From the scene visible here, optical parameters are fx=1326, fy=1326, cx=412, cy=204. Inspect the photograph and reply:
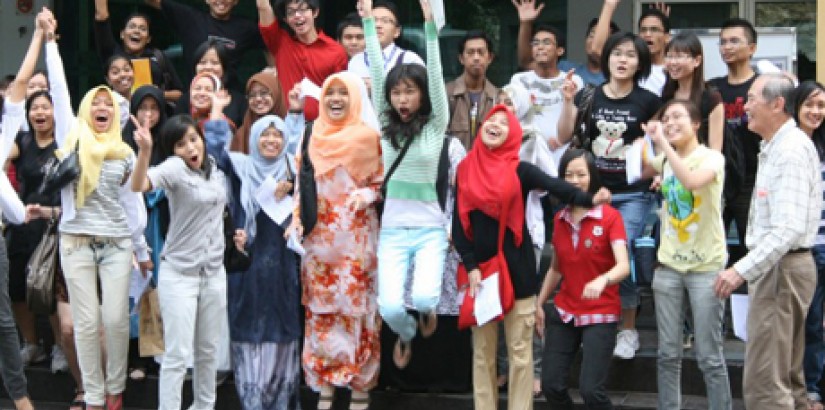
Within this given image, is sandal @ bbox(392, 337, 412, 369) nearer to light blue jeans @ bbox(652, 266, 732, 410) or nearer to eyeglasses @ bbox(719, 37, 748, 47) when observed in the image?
light blue jeans @ bbox(652, 266, 732, 410)

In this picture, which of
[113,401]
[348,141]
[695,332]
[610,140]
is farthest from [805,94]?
[113,401]

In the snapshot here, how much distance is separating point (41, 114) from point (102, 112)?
88 cm

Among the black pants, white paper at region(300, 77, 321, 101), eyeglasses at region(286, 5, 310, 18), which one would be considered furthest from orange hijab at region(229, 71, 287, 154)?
the black pants

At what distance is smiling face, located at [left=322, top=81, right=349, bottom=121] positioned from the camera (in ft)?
25.2

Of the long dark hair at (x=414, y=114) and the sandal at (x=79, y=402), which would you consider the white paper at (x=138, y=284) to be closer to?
the sandal at (x=79, y=402)

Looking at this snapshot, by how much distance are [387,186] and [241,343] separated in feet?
4.51

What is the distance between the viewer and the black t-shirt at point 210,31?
370 inches

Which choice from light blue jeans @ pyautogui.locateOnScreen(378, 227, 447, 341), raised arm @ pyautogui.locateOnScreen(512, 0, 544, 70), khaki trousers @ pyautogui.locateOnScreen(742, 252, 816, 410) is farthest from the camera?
raised arm @ pyautogui.locateOnScreen(512, 0, 544, 70)

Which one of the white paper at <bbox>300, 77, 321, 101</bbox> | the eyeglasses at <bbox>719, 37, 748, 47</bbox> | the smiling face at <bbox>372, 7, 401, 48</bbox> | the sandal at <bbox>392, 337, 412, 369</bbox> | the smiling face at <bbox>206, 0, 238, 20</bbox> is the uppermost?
the smiling face at <bbox>206, 0, 238, 20</bbox>

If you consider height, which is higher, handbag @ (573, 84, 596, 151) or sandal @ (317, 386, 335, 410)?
handbag @ (573, 84, 596, 151)

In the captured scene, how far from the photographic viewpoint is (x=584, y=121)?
8.03 m

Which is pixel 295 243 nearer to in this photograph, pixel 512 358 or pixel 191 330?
pixel 191 330

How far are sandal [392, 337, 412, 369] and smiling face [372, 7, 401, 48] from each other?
1933mm

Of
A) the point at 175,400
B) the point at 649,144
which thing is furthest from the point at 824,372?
the point at 175,400
